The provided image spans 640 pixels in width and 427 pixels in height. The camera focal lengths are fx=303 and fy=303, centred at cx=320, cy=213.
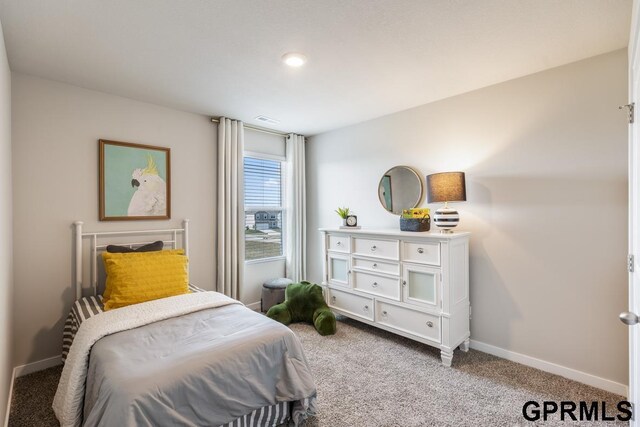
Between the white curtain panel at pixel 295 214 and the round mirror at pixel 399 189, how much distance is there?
126 centimetres

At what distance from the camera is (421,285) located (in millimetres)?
2746

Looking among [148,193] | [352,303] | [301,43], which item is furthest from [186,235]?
[301,43]

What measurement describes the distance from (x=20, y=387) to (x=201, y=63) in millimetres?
2768

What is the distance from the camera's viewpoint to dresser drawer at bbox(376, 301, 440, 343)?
2.66 metres

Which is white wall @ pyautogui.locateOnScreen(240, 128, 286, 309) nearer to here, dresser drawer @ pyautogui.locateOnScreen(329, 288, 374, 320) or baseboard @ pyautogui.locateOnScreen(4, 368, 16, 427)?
dresser drawer @ pyautogui.locateOnScreen(329, 288, 374, 320)

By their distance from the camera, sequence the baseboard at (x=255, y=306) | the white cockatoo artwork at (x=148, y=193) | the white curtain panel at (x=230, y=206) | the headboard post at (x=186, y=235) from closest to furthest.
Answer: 1. the white cockatoo artwork at (x=148, y=193)
2. the headboard post at (x=186, y=235)
3. the white curtain panel at (x=230, y=206)
4. the baseboard at (x=255, y=306)

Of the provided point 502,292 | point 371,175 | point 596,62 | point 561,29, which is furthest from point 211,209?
point 596,62

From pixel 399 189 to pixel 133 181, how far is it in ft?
9.10

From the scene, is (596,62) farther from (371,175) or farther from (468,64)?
(371,175)

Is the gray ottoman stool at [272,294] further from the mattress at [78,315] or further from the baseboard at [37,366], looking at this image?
the baseboard at [37,366]

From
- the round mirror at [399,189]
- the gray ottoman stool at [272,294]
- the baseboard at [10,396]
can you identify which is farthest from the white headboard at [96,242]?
the round mirror at [399,189]

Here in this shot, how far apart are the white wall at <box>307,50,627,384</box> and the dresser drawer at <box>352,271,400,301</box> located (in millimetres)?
734

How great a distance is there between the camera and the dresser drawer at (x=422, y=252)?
2625 millimetres

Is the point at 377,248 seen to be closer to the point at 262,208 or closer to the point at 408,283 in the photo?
the point at 408,283
